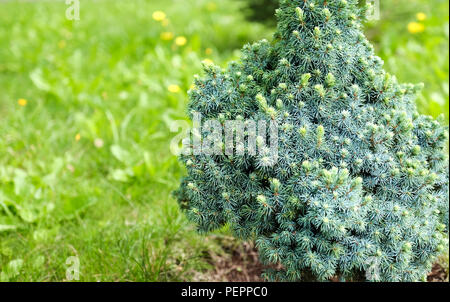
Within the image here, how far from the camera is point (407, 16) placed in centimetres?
516

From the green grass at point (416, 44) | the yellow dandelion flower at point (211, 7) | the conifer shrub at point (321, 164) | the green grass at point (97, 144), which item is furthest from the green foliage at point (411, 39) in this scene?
the conifer shrub at point (321, 164)

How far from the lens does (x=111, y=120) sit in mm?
3662

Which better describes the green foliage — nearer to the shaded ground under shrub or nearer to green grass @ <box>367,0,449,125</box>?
green grass @ <box>367,0,449,125</box>

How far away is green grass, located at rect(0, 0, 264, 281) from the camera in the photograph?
2.48 meters

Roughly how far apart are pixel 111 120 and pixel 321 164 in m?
2.27

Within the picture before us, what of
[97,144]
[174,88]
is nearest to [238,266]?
[97,144]

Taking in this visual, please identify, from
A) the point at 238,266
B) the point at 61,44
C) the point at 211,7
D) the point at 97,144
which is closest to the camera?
the point at 238,266

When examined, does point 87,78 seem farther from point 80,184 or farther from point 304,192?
point 304,192

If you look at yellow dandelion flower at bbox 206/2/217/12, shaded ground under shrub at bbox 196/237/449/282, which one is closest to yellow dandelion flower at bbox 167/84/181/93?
shaded ground under shrub at bbox 196/237/449/282

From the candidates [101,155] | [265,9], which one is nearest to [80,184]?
[101,155]

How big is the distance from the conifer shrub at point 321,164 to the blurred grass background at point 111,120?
0.70 meters

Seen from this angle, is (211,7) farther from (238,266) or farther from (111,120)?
(238,266)

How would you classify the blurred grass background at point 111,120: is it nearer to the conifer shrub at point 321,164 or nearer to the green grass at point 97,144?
the green grass at point 97,144
